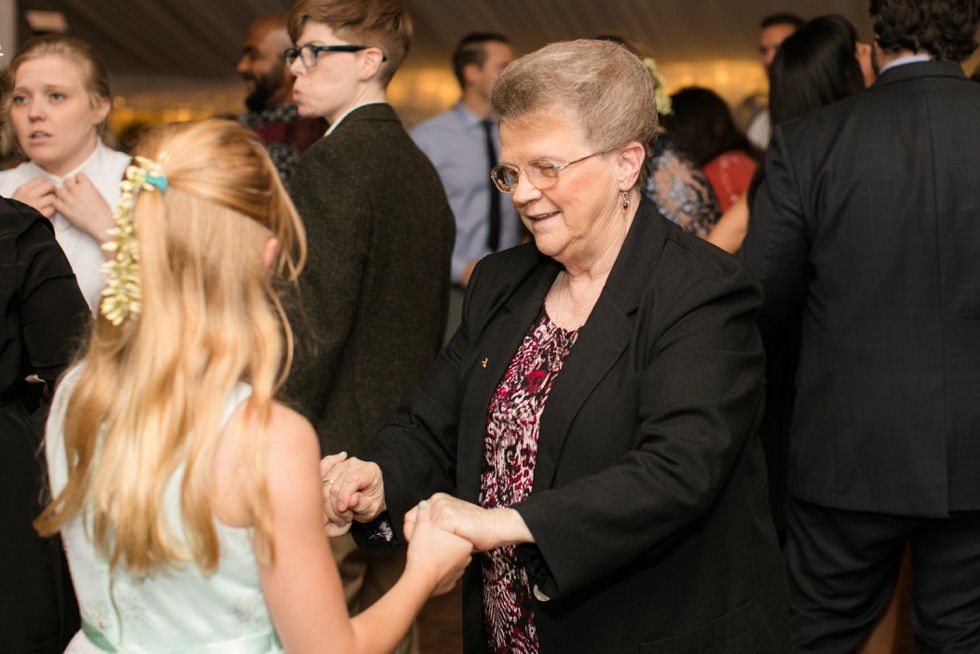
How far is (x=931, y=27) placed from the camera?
2807mm

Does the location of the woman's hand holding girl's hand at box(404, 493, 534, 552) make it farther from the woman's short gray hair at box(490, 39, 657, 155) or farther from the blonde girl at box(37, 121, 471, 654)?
the woman's short gray hair at box(490, 39, 657, 155)

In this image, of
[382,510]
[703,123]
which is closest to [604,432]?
[382,510]

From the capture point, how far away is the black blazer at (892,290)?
2688mm

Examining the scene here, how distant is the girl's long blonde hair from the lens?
1.48m

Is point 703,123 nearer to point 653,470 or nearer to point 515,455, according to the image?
point 515,455

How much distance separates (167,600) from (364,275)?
4.60ft

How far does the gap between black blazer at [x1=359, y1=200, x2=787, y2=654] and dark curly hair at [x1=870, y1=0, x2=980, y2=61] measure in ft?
3.73

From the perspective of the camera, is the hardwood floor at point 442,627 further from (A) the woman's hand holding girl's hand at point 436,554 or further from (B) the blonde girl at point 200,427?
(B) the blonde girl at point 200,427

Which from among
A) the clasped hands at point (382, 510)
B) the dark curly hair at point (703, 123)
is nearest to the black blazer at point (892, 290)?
the clasped hands at point (382, 510)

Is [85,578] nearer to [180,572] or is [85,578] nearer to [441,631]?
[180,572]

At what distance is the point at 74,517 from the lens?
5.25 ft

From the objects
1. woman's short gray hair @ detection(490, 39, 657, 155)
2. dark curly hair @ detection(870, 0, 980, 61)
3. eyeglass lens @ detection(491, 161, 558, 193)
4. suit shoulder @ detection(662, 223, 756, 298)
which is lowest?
suit shoulder @ detection(662, 223, 756, 298)

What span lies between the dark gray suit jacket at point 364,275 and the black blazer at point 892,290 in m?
0.92

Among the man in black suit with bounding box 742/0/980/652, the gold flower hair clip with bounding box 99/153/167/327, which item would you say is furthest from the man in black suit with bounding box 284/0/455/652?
the gold flower hair clip with bounding box 99/153/167/327
